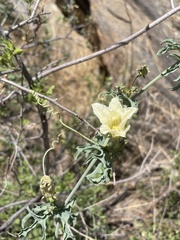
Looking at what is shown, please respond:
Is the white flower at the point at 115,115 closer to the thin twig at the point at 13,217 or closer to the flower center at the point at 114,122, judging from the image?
the flower center at the point at 114,122

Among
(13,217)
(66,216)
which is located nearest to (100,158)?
(66,216)

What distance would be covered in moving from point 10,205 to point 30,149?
775 mm

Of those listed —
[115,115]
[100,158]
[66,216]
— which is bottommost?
[66,216]

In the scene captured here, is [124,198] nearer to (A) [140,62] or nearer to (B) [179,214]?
(B) [179,214]

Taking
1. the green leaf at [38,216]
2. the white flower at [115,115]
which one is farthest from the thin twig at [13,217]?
the white flower at [115,115]

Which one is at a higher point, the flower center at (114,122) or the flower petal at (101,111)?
the flower petal at (101,111)

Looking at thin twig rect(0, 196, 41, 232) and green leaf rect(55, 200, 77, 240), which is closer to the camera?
green leaf rect(55, 200, 77, 240)

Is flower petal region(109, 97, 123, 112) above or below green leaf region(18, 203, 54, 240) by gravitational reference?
above

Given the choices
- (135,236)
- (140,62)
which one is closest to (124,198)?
(135,236)

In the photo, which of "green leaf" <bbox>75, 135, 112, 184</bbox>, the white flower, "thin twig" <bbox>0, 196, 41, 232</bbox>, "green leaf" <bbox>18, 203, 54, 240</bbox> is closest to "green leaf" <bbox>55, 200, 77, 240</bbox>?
"green leaf" <bbox>18, 203, 54, 240</bbox>

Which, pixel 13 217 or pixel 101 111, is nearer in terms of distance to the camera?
pixel 101 111

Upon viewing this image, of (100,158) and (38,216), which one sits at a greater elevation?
(100,158)

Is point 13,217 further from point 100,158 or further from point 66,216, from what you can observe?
point 100,158

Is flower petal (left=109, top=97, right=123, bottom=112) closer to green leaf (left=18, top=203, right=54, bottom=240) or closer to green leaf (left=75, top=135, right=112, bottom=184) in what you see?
green leaf (left=75, top=135, right=112, bottom=184)
